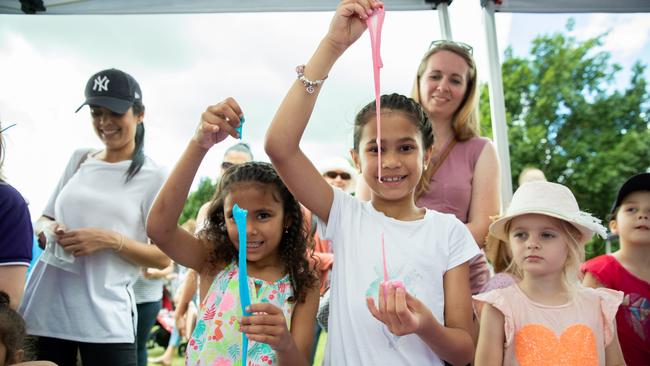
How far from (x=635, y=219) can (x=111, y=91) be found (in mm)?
2278

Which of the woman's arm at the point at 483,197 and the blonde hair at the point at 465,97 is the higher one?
the blonde hair at the point at 465,97

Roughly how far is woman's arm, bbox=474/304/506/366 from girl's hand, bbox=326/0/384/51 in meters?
0.93

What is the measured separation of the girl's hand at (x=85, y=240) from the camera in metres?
2.08

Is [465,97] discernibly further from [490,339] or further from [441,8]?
[441,8]

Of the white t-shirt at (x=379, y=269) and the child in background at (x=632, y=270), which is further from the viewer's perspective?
the child in background at (x=632, y=270)

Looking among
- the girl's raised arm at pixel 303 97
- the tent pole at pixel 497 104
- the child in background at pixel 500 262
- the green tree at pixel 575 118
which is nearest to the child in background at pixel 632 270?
the child in background at pixel 500 262

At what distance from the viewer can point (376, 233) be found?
1.66 m

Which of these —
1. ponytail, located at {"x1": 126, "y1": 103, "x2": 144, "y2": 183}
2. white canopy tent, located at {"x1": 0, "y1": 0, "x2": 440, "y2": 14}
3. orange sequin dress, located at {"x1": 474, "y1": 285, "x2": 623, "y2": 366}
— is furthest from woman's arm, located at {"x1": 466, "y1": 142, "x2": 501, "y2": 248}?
white canopy tent, located at {"x1": 0, "y1": 0, "x2": 440, "y2": 14}

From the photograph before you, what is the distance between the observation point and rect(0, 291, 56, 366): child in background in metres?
1.64

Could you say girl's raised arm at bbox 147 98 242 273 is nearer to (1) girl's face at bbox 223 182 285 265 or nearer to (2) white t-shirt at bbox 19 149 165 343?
(1) girl's face at bbox 223 182 285 265

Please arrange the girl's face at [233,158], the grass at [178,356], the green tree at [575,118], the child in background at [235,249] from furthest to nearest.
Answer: the green tree at [575,118]
the grass at [178,356]
the girl's face at [233,158]
the child in background at [235,249]

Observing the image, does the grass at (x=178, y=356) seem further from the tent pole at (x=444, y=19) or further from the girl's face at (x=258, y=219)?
the girl's face at (x=258, y=219)

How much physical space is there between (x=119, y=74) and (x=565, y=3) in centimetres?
281

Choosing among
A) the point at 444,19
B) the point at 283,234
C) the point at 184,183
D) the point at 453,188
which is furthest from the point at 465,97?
the point at 444,19
